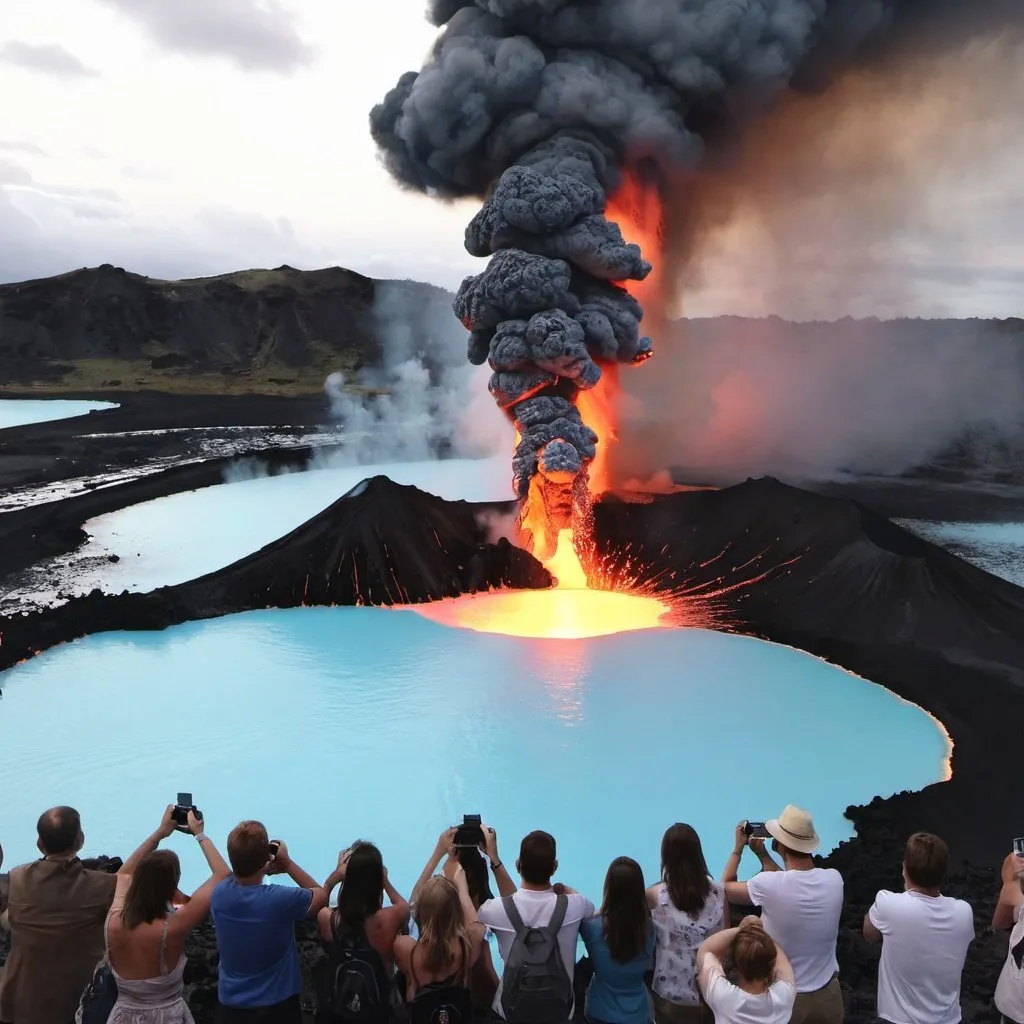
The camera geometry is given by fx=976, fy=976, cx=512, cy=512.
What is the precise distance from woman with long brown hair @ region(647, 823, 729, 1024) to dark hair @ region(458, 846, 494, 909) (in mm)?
1401

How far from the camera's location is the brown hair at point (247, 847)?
5754 millimetres

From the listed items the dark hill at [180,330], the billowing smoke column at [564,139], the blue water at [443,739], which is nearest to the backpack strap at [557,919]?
the blue water at [443,739]

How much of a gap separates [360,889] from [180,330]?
114018mm

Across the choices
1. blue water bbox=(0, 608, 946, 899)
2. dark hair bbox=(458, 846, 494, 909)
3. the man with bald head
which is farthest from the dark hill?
the man with bald head

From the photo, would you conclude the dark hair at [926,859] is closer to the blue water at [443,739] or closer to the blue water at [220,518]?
the blue water at [443,739]

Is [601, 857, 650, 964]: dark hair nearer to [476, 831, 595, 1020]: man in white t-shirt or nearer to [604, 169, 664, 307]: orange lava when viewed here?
[476, 831, 595, 1020]: man in white t-shirt

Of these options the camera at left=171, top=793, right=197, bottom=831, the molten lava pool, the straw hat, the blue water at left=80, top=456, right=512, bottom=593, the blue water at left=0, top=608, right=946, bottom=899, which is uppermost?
the straw hat

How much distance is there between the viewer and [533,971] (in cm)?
577

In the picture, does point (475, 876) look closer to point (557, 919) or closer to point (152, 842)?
point (557, 919)

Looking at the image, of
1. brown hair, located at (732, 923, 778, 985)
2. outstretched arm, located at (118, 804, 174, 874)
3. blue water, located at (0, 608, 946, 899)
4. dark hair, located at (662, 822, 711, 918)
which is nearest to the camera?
brown hair, located at (732, 923, 778, 985)

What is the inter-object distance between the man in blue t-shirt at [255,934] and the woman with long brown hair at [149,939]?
0.63 feet

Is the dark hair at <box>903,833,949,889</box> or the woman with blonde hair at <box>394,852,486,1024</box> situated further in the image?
the dark hair at <box>903,833,949,889</box>

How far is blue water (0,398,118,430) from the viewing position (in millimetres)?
72088

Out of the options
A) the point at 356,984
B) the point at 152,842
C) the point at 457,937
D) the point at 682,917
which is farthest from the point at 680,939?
the point at 152,842
